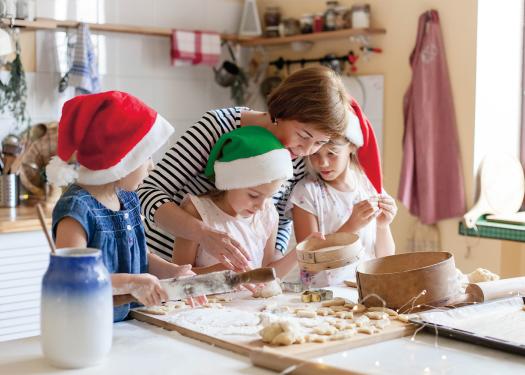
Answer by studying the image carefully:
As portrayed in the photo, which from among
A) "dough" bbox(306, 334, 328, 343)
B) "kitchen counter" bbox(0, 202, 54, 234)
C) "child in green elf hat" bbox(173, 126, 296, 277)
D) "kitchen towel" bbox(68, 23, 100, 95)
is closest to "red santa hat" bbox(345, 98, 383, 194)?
"child in green elf hat" bbox(173, 126, 296, 277)

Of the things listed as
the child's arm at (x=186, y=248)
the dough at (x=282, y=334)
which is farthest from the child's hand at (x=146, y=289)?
the child's arm at (x=186, y=248)

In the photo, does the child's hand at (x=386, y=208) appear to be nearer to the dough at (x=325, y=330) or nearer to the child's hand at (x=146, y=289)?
the dough at (x=325, y=330)

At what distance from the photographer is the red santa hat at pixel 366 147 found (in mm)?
2121

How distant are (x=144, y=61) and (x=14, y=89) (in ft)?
2.41

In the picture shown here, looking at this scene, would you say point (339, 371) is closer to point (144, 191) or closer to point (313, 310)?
point (313, 310)

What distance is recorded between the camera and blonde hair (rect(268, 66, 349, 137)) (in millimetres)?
1850

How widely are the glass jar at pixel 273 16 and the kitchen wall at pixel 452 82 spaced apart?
1.38 ft

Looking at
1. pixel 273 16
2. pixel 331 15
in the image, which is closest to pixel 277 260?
pixel 331 15

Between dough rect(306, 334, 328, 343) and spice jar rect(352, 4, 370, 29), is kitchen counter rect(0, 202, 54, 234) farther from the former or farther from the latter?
dough rect(306, 334, 328, 343)

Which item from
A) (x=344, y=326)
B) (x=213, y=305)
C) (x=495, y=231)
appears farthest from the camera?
(x=495, y=231)

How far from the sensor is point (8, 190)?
3.27 meters

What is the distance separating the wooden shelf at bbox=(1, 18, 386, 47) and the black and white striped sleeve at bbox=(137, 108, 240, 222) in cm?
162

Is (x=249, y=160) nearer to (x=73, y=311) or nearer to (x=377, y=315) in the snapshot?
(x=377, y=315)

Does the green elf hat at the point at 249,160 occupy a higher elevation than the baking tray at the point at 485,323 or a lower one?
higher
